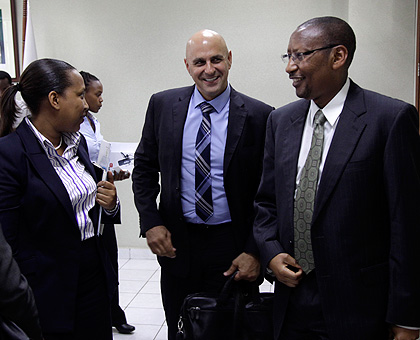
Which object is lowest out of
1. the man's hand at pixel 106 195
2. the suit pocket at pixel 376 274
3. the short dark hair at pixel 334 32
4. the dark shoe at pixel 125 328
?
the dark shoe at pixel 125 328

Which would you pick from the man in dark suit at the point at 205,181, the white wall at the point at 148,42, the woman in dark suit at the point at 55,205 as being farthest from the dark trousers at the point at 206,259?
the white wall at the point at 148,42

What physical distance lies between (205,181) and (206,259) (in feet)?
1.17

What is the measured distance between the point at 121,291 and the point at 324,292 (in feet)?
9.99

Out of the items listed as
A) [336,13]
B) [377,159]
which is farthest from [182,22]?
[377,159]

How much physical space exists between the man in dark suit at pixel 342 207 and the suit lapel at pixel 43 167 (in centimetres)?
76

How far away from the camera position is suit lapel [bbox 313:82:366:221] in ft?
5.15

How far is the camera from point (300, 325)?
1713 mm

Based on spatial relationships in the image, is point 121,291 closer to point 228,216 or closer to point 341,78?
point 228,216

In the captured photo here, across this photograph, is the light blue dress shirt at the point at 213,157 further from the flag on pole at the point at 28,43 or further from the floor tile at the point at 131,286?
the flag on pole at the point at 28,43

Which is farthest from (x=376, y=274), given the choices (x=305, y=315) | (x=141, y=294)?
(x=141, y=294)

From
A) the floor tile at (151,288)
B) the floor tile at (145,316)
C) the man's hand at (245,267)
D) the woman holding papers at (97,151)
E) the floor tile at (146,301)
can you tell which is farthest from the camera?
the floor tile at (151,288)

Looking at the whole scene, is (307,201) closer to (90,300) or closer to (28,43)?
(90,300)

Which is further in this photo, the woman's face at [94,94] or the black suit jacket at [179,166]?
the woman's face at [94,94]

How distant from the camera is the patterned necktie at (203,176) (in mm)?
2221
